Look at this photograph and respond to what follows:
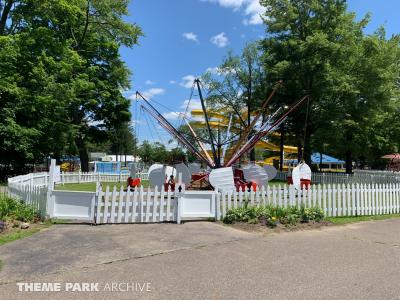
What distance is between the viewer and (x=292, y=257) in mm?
7148

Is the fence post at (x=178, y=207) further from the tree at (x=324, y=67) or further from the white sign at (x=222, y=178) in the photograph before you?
the tree at (x=324, y=67)

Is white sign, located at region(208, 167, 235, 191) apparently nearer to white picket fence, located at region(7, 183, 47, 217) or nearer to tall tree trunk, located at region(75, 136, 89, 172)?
white picket fence, located at region(7, 183, 47, 217)

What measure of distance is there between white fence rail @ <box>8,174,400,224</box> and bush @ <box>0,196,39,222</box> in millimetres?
229

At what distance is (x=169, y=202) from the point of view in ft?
33.3

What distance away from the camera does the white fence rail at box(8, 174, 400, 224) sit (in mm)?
9859

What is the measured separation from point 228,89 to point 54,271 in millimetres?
39070

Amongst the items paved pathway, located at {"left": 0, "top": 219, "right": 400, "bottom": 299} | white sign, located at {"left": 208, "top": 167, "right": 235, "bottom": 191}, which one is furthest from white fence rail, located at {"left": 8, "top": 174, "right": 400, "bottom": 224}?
white sign, located at {"left": 208, "top": 167, "right": 235, "bottom": 191}

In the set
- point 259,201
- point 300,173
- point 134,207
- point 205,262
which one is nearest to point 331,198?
point 259,201

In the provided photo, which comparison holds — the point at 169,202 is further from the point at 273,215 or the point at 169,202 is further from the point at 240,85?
the point at 240,85

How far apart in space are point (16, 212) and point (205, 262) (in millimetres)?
5670

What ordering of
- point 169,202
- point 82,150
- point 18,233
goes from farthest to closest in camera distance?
point 82,150 < point 169,202 < point 18,233

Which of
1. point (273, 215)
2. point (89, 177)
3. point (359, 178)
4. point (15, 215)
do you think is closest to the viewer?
point (15, 215)

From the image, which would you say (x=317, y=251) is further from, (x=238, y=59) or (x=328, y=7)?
(x=238, y=59)

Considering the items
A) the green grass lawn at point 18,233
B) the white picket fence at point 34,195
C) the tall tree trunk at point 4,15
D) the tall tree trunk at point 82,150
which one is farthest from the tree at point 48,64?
the green grass lawn at point 18,233
